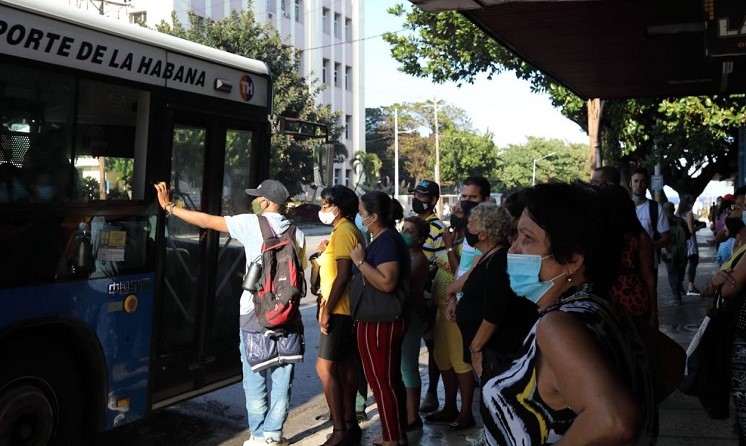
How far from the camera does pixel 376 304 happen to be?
5383 millimetres

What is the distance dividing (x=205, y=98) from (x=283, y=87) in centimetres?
3461

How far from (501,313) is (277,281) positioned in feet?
6.10

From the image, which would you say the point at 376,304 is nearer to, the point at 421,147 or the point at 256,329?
the point at 256,329

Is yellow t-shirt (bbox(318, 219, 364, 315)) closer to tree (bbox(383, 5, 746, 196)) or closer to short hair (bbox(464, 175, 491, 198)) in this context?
short hair (bbox(464, 175, 491, 198))

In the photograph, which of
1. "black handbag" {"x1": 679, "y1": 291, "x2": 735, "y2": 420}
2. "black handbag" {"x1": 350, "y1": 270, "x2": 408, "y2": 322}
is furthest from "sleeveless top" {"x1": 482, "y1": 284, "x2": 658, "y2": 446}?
"black handbag" {"x1": 350, "y1": 270, "x2": 408, "y2": 322}

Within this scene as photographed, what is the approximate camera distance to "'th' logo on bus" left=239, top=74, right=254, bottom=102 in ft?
21.6

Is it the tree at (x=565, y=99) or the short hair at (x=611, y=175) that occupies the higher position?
the tree at (x=565, y=99)

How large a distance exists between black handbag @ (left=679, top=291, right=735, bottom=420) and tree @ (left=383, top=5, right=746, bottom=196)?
43.5 feet

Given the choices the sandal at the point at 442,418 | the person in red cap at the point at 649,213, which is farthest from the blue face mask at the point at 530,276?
the person in red cap at the point at 649,213

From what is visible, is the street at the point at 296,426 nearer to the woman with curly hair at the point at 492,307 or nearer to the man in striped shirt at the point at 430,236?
the man in striped shirt at the point at 430,236

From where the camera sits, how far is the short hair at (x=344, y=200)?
5.73m

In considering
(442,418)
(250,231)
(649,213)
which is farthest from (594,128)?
(250,231)

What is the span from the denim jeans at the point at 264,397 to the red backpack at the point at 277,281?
1.16 feet

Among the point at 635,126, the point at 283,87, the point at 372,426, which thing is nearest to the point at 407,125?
the point at 283,87
